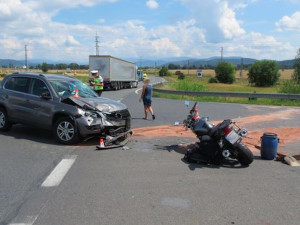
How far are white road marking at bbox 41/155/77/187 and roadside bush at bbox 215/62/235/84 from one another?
7951cm

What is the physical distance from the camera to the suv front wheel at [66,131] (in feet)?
27.0

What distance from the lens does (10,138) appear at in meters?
9.12

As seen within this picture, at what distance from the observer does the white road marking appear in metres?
5.38

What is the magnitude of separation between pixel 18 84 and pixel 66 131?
2.61 metres

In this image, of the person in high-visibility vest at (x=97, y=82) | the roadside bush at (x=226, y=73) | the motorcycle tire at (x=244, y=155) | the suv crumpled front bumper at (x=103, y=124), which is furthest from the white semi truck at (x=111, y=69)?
the roadside bush at (x=226, y=73)

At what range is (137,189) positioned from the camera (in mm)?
5156

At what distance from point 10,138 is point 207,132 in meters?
5.44

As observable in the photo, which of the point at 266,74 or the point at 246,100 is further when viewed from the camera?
the point at 266,74

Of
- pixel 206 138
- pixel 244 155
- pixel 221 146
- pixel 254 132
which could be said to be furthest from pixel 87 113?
pixel 254 132

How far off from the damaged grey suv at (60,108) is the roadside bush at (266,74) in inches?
2831

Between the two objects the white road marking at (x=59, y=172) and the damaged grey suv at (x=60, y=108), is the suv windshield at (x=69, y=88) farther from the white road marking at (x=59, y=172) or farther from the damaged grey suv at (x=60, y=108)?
the white road marking at (x=59, y=172)

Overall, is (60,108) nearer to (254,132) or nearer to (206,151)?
(206,151)

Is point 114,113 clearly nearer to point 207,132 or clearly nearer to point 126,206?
point 207,132

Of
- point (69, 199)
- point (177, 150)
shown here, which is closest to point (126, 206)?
point (69, 199)
